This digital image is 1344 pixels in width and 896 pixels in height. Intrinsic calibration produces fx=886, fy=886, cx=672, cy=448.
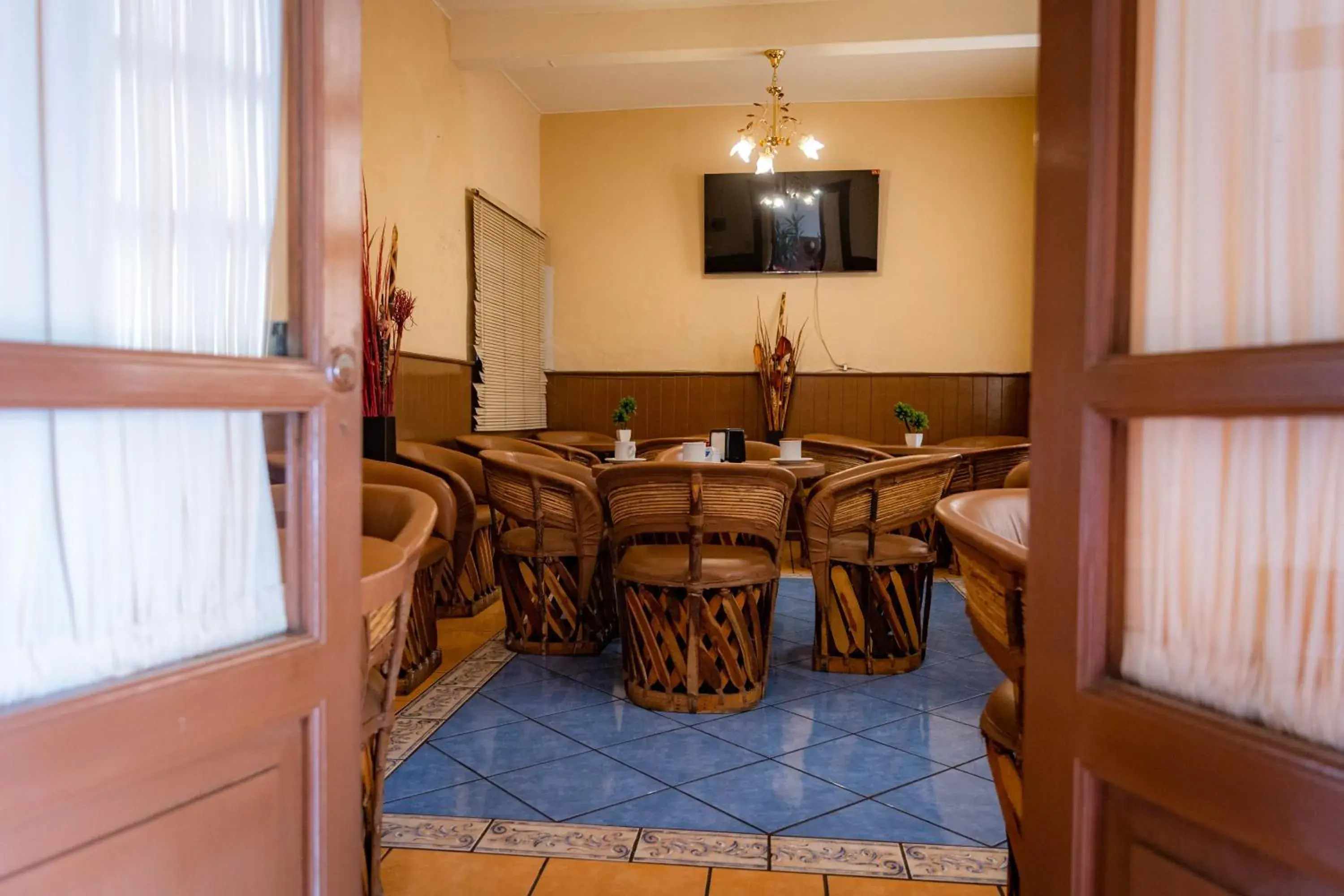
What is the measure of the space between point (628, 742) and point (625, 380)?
5.01 meters

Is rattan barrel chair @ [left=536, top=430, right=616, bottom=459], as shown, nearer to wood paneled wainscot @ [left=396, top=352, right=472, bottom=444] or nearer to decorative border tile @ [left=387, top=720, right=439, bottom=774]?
wood paneled wainscot @ [left=396, top=352, right=472, bottom=444]

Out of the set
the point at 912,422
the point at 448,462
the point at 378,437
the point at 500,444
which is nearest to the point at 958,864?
the point at 378,437

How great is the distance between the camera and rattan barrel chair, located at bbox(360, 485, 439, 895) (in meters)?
1.51

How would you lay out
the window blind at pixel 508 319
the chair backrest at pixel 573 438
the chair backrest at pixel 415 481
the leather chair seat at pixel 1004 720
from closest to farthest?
the leather chair seat at pixel 1004 720 < the chair backrest at pixel 415 481 < the window blind at pixel 508 319 < the chair backrest at pixel 573 438

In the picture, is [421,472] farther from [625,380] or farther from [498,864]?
[625,380]

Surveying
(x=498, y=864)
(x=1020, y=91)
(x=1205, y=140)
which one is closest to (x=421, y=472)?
(x=498, y=864)

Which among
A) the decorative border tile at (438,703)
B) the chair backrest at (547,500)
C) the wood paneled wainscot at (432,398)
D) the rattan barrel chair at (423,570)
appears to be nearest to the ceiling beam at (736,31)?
the wood paneled wainscot at (432,398)

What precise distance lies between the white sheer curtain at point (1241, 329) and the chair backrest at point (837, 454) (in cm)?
434

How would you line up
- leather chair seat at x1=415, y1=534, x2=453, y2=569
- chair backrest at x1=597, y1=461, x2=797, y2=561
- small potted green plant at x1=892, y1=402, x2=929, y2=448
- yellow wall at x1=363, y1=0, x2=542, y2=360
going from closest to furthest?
chair backrest at x1=597, y1=461, x2=797, y2=561
leather chair seat at x1=415, y1=534, x2=453, y2=569
yellow wall at x1=363, y1=0, x2=542, y2=360
small potted green plant at x1=892, y1=402, x2=929, y2=448

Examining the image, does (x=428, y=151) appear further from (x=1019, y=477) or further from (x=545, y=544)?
(x=1019, y=477)

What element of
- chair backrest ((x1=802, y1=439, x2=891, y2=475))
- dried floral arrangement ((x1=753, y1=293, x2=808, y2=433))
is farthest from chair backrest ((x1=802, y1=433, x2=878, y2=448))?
chair backrest ((x1=802, y1=439, x2=891, y2=475))

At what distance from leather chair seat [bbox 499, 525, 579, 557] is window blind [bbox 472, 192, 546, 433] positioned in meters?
2.61

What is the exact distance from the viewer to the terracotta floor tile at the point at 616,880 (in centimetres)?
194

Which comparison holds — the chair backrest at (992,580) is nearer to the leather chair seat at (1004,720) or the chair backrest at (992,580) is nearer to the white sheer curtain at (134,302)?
the leather chair seat at (1004,720)
